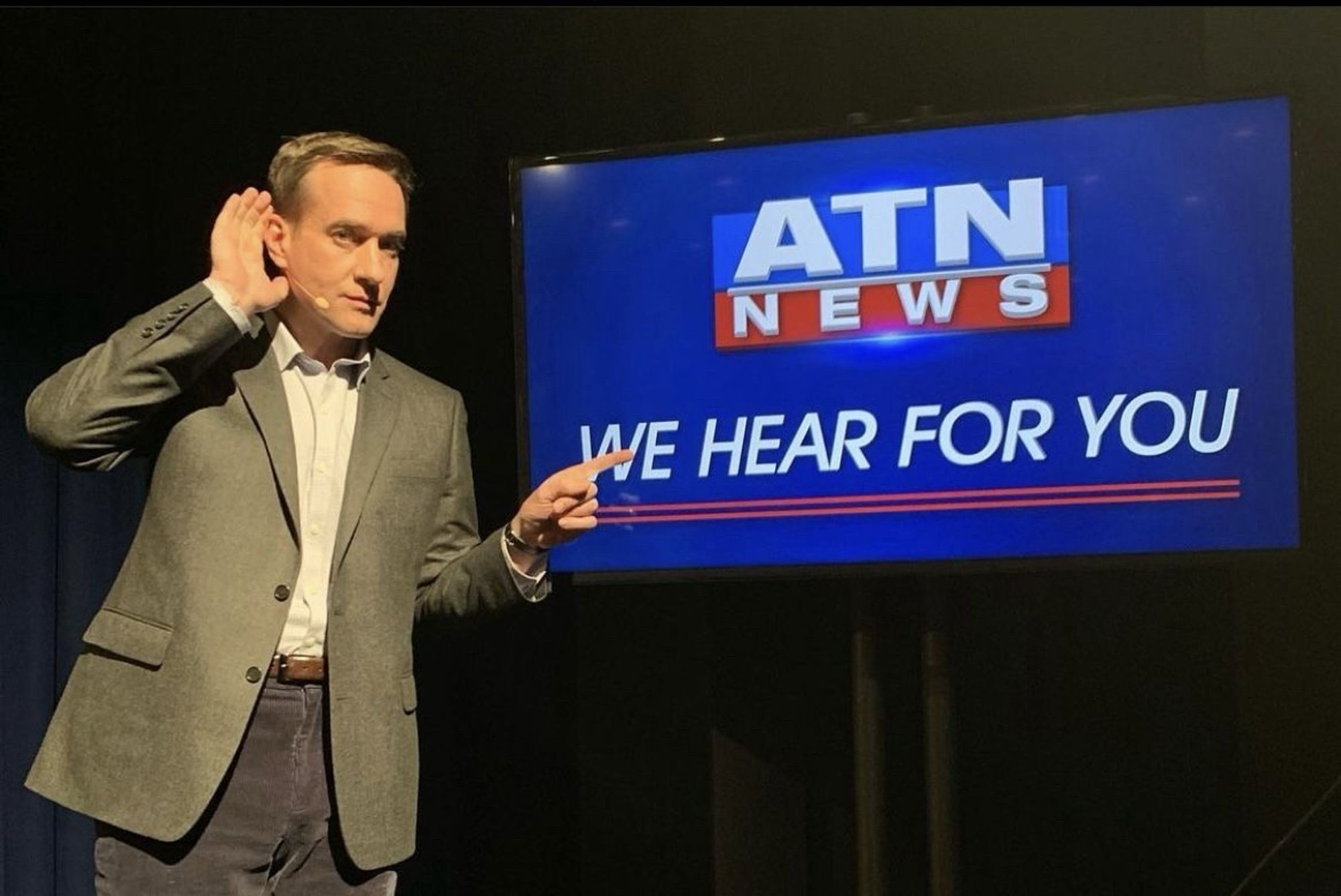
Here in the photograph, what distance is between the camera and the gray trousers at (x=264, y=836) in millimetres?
2053

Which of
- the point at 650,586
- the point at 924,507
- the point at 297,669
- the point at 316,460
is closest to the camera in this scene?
the point at 297,669

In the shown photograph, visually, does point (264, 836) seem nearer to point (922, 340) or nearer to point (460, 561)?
point (460, 561)

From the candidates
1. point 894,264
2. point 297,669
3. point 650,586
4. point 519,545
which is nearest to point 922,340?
point 894,264

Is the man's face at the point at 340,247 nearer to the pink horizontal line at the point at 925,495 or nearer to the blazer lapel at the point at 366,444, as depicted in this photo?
the blazer lapel at the point at 366,444

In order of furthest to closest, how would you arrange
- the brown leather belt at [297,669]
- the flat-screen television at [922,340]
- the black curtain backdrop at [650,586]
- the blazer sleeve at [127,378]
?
the black curtain backdrop at [650,586]
the flat-screen television at [922,340]
the brown leather belt at [297,669]
the blazer sleeve at [127,378]

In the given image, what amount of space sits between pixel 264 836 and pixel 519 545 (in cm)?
51

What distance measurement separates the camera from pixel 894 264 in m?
2.74

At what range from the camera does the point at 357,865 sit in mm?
2180

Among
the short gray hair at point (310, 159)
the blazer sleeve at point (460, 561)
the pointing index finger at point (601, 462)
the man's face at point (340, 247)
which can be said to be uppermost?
the short gray hair at point (310, 159)

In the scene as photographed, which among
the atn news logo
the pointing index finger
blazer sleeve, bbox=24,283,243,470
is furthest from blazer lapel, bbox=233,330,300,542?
the atn news logo

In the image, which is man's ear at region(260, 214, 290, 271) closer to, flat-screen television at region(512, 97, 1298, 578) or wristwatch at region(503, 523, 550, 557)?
wristwatch at region(503, 523, 550, 557)

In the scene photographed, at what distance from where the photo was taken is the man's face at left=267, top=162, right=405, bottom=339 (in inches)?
89.7

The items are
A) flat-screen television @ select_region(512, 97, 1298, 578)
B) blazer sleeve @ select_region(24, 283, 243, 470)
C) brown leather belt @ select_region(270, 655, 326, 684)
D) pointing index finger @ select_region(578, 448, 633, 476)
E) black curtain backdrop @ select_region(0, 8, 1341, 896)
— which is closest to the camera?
blazer sleeve @ select_region(24, 283, 243, 470)

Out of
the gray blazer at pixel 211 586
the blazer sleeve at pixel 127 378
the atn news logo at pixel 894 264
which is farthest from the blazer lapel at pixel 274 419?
the atn news logo at pixel 894 264
